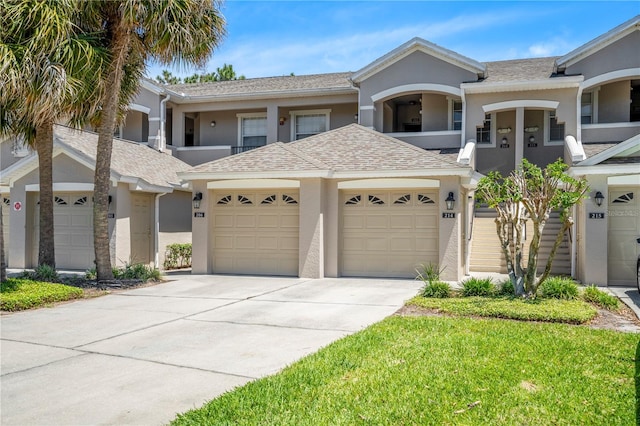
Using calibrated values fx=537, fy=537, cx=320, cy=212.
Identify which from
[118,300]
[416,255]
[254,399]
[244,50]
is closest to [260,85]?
[244,50]

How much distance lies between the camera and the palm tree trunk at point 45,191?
45.7ft

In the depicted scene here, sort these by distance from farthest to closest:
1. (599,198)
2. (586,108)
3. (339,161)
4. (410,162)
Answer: (586,108)
(339,161)
(410,162)
(599,198)

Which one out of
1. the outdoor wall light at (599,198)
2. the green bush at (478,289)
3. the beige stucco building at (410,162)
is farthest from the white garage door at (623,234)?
the green bush at (478,289)

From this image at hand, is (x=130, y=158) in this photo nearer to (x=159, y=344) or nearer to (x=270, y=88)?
(x=270, y=88)

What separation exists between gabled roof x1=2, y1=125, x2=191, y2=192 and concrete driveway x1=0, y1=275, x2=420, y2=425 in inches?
196

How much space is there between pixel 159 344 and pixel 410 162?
9.01m

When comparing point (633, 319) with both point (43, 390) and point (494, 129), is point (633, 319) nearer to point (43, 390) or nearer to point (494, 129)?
point (43, 390)

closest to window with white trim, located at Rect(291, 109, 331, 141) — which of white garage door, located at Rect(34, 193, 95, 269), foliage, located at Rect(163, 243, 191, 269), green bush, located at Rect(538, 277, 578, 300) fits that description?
foliage, located at Rect(163, 243, 191, 269)

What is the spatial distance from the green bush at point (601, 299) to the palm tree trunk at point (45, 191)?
1274 centimetres

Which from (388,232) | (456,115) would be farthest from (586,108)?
(388,232)

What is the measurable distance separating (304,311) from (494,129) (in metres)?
14.1

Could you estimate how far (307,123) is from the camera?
22.7m

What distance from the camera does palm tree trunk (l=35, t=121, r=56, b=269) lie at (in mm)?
13930

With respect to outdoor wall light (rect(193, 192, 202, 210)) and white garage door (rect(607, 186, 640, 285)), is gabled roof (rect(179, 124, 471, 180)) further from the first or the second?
white garage door (rect(607, 186, 640, 285))
